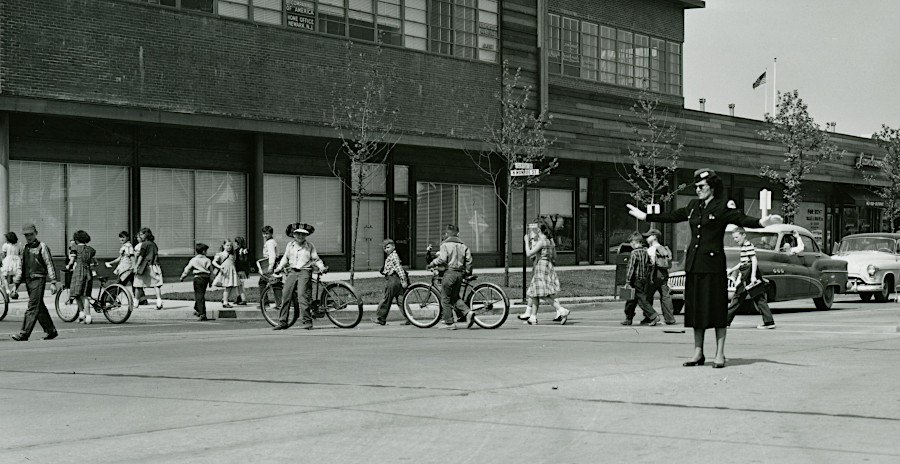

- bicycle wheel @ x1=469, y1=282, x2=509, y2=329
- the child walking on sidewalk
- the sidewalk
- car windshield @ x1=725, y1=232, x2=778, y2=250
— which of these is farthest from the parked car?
the child walking on sidewalk

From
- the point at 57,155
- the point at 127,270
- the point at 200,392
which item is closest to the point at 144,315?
the point at 127,270

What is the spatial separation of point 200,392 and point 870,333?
1009 cm

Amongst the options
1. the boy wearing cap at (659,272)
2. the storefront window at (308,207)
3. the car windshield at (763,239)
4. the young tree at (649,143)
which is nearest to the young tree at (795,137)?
the young tree at (649,143)

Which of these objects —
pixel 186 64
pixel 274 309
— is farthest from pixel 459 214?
pixel 274 309

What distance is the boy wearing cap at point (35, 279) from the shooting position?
54.7 ft

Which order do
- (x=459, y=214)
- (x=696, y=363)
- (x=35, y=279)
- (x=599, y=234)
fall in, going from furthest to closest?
1. (x=599, y=234)
2. (x=459, y=214)
3. (x=35, y=279)
4. (x=696, y=363)

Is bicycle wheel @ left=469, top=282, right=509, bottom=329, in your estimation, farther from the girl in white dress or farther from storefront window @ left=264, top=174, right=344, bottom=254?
storefront window @ left=264, top=174, right=344, bottom=254

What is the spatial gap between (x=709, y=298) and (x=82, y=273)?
13.4 metres

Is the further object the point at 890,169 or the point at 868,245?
the point at 890,169

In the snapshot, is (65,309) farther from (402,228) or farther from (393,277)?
(402,228)

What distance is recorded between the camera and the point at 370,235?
34969mm

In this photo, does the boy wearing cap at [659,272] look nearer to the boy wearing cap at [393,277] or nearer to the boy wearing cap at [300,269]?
the boy wearing cap at [393,277]

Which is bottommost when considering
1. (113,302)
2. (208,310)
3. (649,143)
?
(208,310)

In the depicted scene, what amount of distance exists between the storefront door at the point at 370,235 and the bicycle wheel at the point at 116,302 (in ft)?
45.3
